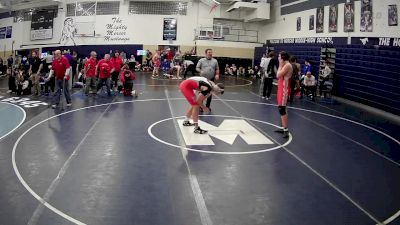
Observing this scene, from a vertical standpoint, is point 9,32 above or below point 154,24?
below

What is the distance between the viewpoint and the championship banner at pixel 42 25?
104 feet

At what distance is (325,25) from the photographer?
1842 cm

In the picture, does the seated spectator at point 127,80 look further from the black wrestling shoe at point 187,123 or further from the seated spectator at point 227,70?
the seated spectator at point 227,70

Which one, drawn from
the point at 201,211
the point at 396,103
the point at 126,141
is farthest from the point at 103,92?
the point at 201,211

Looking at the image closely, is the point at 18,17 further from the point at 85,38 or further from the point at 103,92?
the point at 103,92

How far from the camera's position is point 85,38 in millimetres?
30094

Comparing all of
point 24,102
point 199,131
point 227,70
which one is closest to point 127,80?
point 24,102

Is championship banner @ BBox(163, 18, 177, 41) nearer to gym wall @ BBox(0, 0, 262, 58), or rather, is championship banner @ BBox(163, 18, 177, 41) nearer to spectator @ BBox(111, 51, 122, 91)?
gym wall @ BBox(0, 0, 262, 58)

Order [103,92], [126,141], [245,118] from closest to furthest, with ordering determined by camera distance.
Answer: [126,141], [245,118], [103,92]

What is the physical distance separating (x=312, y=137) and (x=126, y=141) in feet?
13.1

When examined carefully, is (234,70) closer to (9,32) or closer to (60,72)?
(60,72)

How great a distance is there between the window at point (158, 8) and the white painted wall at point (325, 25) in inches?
250

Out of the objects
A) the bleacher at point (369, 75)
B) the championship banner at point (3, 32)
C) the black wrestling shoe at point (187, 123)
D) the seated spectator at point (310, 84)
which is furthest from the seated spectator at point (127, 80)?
the championship banner at point (3, 32)

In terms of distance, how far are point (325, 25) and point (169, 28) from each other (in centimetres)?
1401
